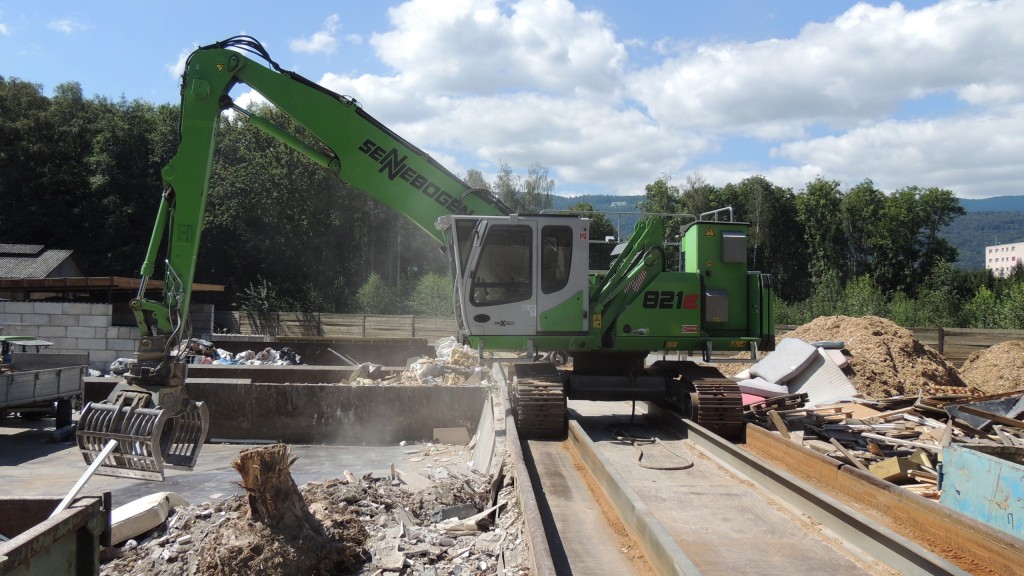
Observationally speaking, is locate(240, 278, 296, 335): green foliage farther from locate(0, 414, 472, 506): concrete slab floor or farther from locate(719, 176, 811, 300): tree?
locate(719, 176, 811, 300): tree

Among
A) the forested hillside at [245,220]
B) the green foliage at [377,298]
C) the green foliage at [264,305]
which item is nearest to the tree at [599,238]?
the forested hillside at [245,220]

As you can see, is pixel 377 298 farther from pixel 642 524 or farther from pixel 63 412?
pixel 642 524

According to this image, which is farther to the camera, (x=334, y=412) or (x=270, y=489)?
(x=334, y=412)

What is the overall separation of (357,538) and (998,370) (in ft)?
50.8

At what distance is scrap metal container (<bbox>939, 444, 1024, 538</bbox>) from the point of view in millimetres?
5156

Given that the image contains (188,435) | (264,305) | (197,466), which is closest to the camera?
(188,435)

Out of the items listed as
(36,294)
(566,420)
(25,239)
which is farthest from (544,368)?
(25,239)

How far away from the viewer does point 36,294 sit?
78.2 feet

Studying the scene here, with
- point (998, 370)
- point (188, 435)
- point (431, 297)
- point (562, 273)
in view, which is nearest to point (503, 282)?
point (562, 273)

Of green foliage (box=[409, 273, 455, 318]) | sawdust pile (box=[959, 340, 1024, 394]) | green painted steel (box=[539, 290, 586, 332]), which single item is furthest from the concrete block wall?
sawdust pile (box=[959, 340, 1024, 394])

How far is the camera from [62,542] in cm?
302

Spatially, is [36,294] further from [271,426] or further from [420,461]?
[420,461]

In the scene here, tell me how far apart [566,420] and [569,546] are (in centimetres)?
331

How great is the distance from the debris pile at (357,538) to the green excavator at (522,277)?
54.8 inches
